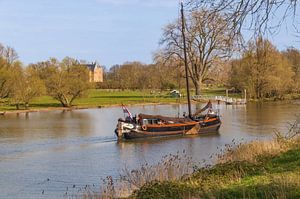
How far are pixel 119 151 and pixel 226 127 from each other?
12831 millimetres

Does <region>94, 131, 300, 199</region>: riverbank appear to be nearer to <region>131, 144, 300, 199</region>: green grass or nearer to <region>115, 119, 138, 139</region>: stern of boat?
<region>131, 144, 300, 199</region>: green grass

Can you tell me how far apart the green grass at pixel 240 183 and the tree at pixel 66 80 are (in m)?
46.7

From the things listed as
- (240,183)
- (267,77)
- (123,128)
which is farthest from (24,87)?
(240,183)

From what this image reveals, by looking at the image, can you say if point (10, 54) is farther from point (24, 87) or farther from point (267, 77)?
point (267, 77)

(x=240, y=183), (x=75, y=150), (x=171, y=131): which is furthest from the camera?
(x=171, y=131)

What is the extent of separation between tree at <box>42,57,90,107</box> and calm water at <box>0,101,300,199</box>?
17.5 meters

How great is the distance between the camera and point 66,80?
5559cm

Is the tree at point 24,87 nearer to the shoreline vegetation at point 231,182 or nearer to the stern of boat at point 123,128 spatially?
the stern of boat at point 123,128

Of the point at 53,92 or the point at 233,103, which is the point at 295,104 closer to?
the point at 233,103

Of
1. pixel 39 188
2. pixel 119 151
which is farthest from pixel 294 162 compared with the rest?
pixel 119 151

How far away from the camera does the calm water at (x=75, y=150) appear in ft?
51.0

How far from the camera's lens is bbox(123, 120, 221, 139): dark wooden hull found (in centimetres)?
2825

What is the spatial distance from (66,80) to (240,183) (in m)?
49.1

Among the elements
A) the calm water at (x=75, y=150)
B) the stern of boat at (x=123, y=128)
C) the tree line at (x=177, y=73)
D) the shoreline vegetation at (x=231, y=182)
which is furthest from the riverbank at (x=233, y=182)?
the tree line at (x=177, y=73)
